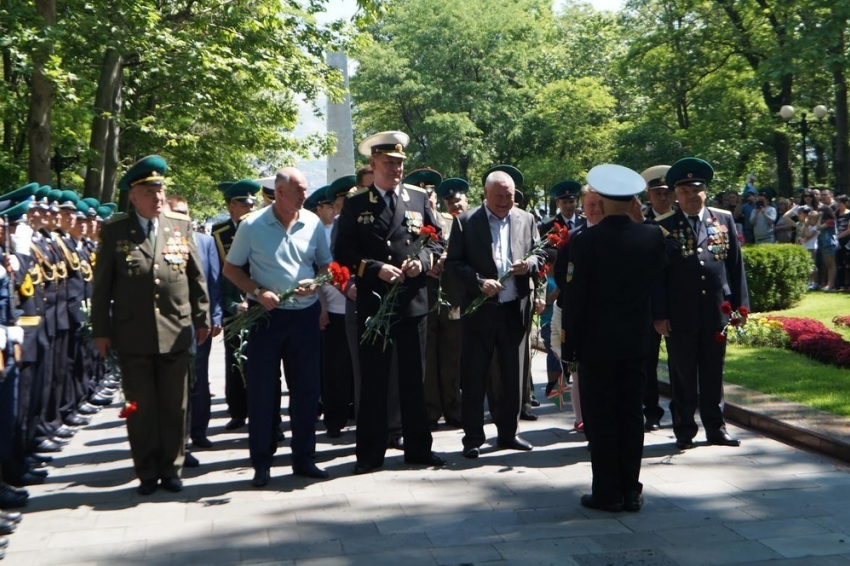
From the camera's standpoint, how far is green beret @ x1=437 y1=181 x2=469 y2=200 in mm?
10469

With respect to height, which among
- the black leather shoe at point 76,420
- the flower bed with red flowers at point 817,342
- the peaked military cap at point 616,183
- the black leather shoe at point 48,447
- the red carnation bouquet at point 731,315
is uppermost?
the peaked military cap at point 616,183

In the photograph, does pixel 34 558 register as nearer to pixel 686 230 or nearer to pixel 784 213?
pixel 686 230

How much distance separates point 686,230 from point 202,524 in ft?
14.1

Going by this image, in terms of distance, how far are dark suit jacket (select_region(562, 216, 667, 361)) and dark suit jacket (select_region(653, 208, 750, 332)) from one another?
1.67 m

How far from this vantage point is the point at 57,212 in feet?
33.7

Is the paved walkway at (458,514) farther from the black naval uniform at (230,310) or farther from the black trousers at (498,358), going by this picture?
the black naval uniform at (230,310)

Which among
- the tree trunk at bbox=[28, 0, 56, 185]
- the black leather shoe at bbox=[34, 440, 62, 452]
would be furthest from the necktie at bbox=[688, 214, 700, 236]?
the tree trunk at bbox=[28, 0, 56, 185]

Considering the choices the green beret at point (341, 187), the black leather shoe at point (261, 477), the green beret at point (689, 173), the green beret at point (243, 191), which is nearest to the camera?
the black leather shoe at point (261, 477)

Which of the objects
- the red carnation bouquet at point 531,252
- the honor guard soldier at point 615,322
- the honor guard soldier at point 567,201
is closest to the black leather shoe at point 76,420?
the red carnation bouquet at point 531,252

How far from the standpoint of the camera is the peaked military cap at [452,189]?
10.5 meters

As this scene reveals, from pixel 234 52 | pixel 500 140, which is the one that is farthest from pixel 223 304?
pixel 500 140

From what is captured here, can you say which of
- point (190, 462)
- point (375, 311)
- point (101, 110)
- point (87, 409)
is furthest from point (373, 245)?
point (101, 110)

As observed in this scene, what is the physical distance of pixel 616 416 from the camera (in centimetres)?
670

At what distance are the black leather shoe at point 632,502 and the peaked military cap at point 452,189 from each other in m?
4.53
